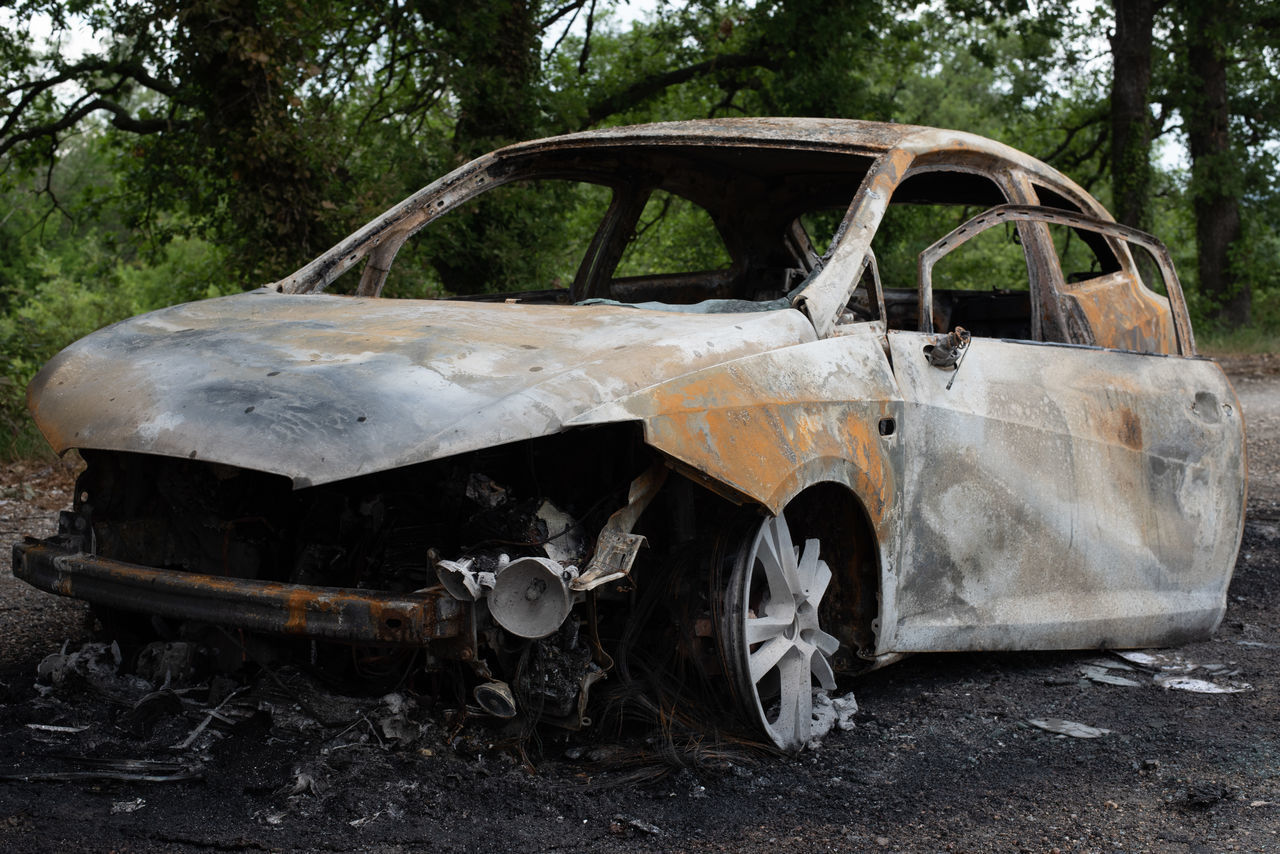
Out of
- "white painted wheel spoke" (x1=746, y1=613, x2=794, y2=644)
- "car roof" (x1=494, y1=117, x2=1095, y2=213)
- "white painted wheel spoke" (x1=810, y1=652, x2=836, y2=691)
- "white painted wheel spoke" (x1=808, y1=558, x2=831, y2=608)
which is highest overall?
Answer: "car roof" (x1=494, y1=117, x2=1095, y2=213)

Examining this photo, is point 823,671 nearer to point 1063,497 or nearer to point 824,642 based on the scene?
point 824,642

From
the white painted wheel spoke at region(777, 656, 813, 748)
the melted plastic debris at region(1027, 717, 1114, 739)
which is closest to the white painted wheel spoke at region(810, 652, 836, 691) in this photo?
the white painted wheel spoke at region(777, 656, 813, 748)

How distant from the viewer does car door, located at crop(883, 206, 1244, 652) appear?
11.7 feet

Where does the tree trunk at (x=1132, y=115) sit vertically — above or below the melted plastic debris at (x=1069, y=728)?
above

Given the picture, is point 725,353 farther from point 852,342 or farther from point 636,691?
point 636,691

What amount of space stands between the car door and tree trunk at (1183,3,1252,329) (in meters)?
16.8

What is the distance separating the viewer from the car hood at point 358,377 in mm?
2646

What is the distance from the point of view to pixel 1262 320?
22766 millimetres

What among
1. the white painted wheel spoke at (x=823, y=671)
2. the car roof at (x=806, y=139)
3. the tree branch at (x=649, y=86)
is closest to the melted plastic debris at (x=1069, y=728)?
the white painted wheel spoke at (x=823, y=671)

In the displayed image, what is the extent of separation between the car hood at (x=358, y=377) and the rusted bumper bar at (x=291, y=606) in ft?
0.99

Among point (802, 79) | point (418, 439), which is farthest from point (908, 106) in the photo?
point (418, 439)

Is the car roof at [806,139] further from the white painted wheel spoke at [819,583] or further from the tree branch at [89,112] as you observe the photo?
the tree branch at [89,112]

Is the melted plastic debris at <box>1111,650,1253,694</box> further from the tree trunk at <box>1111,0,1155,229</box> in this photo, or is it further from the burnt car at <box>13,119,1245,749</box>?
the tree trunk at <box>1111,0,1155,229</box>

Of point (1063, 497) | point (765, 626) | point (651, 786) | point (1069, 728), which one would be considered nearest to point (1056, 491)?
point (1063, 497)
